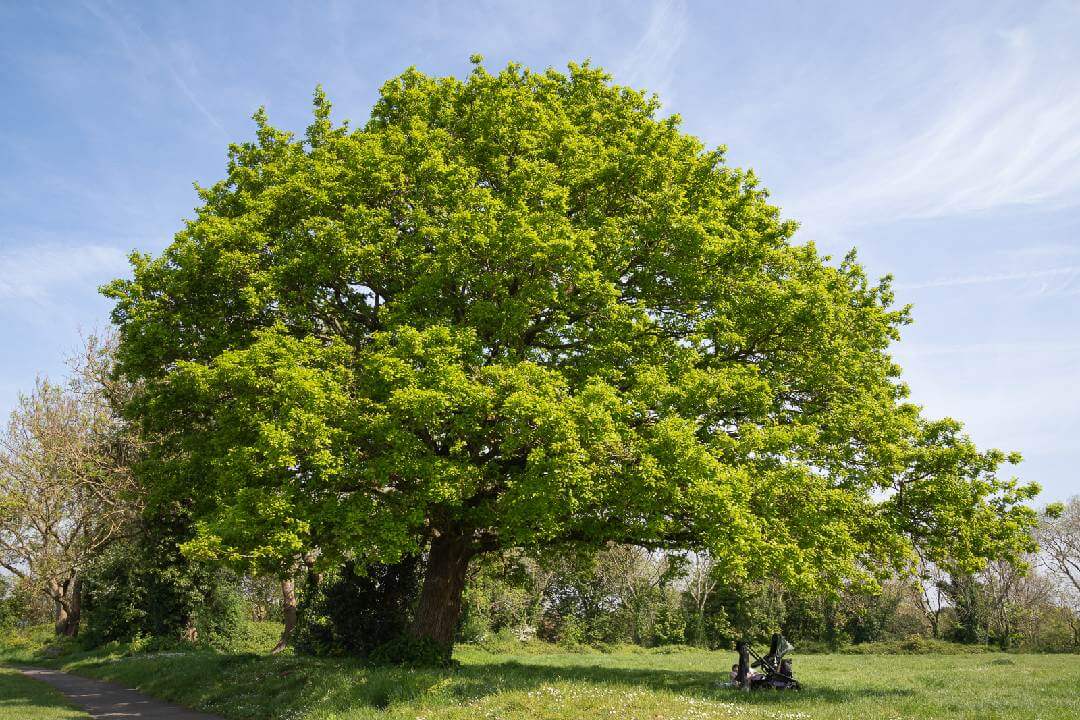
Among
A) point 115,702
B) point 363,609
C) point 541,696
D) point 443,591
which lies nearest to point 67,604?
point 115,702

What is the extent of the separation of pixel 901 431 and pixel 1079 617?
4853 centimetres

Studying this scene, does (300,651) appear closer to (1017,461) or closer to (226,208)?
(226,208)

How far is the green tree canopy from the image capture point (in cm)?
1462

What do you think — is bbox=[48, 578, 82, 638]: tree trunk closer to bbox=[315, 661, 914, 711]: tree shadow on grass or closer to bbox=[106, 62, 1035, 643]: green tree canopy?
bbox=[106, 62, 1035, 643]: green tree canopy

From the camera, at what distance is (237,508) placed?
14.5 meters

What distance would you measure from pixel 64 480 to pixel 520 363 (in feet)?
109

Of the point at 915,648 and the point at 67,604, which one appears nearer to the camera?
the point at 67,604

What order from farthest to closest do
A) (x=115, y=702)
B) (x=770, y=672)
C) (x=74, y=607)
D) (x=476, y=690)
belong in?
(x=74, y=607), (x=115, y=702), (x=770, y=672), (x=476, y=690)

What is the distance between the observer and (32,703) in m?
19.1

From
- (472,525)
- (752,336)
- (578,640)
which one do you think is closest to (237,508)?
(472,525)

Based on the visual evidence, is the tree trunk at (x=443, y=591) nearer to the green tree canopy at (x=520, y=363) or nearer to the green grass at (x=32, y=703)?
the green tree canopy at (x=520, y=363)

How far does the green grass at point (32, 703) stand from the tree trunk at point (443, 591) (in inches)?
340

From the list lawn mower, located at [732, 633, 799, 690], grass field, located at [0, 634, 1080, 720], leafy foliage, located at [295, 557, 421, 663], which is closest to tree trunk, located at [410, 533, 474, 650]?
grass field, located at [0, 634, 1080, 720]

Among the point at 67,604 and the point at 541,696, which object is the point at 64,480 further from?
the point at 541,696
